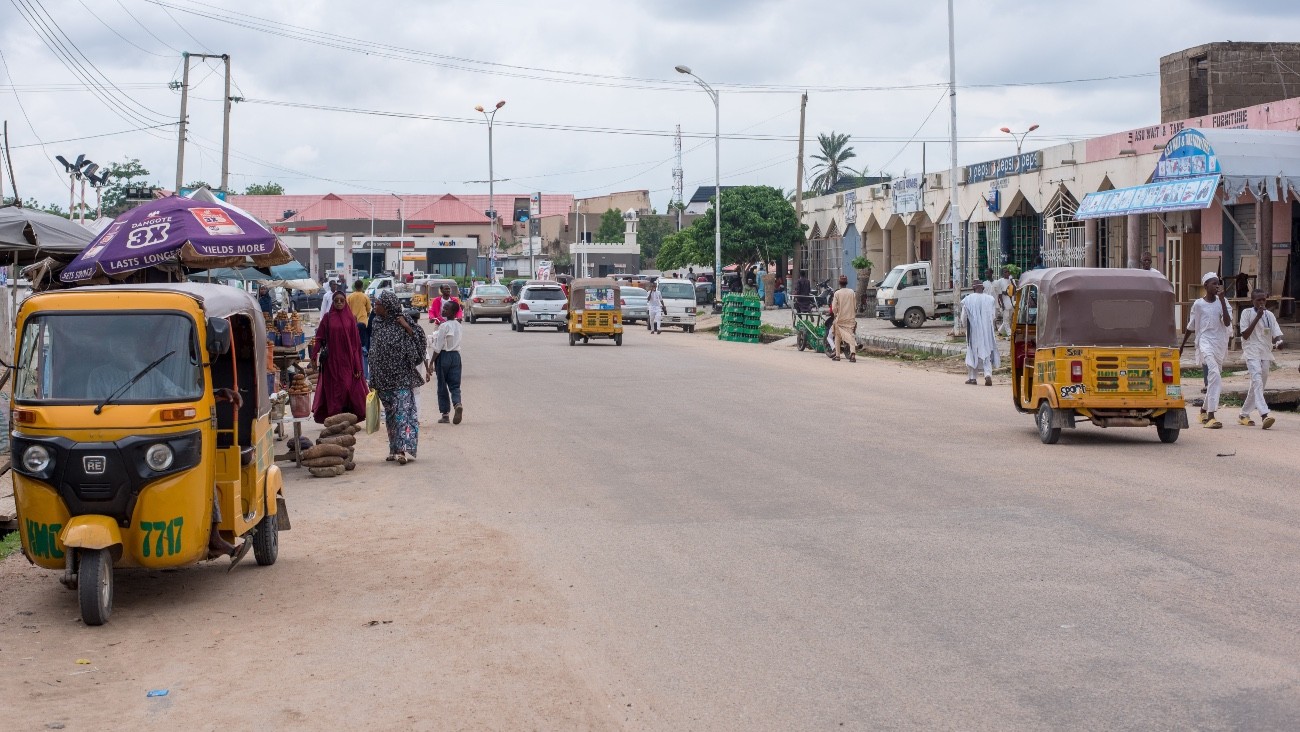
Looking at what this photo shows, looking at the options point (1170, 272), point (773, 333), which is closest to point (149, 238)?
point (1170, 272)

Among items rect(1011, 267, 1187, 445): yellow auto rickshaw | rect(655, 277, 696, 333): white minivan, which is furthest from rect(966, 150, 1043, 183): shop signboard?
rect(1011, 267, 1187, 445): yellow auto rickshaw

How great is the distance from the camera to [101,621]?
7332 millimetres

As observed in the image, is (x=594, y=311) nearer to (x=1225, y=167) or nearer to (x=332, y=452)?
(x=1225, y=167)

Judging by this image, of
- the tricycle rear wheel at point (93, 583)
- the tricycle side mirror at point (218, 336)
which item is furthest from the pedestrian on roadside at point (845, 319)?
the tricycle rear wheel at point (93, 583)

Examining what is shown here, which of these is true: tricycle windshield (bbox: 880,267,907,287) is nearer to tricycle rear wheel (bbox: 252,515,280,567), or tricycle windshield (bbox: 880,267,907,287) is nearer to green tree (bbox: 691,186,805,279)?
green tree (bbox: 691,186,805,279)

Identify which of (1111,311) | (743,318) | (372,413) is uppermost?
(743,318)

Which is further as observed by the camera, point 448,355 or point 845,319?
point 845,319

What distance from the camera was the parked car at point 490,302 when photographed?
51906mm

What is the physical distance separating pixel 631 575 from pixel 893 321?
33.5 meters

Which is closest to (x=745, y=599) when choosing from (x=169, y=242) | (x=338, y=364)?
(x=338, y=364)

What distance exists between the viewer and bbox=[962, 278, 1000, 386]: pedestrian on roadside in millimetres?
23094

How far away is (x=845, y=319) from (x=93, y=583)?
939 inches

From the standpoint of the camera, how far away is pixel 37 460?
7.33 m

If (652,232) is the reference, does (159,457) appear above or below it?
below
